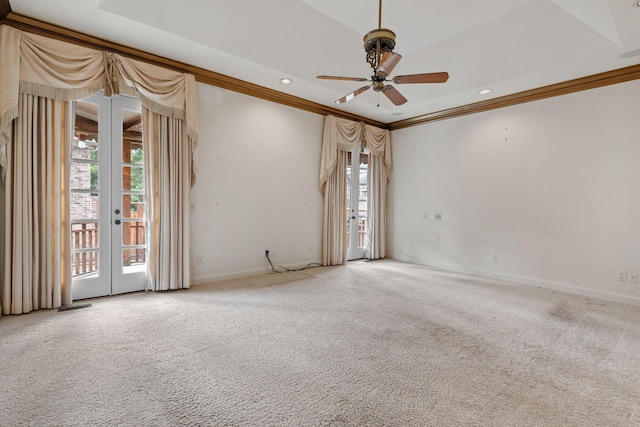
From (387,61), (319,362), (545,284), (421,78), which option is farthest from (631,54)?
(319,362)

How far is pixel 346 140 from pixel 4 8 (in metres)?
4.62

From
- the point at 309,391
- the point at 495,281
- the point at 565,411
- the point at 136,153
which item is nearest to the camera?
the point at 565,411

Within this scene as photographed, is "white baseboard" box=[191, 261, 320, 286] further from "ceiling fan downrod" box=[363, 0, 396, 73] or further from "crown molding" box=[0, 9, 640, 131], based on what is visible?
"ceiling fan downrod" box=[363, 0, 396, 73]

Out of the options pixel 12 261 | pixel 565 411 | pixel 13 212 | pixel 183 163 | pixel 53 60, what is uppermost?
pixel 53 60

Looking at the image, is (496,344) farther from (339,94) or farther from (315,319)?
(339,94)

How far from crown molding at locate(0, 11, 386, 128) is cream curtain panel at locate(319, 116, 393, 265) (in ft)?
1.25

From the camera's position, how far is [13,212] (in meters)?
2.98

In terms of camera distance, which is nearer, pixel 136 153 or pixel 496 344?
pixel 496 344

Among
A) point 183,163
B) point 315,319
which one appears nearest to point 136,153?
point 183,163

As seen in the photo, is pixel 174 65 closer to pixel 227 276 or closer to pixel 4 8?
pixel 4 8

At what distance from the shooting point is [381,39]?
2.38 metres

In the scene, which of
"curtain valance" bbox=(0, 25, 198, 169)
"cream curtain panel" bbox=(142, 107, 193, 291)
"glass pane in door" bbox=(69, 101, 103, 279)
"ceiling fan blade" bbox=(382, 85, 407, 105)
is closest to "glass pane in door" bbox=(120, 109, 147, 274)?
"cream curtain panel" bbox=(142, 107, 193, 291)

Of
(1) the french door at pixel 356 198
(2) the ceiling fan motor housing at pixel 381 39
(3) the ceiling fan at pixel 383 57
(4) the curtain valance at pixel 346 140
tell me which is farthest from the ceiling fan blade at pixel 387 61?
(1) the french door at pixel 356 198

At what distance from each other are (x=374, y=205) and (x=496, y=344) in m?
3.97
